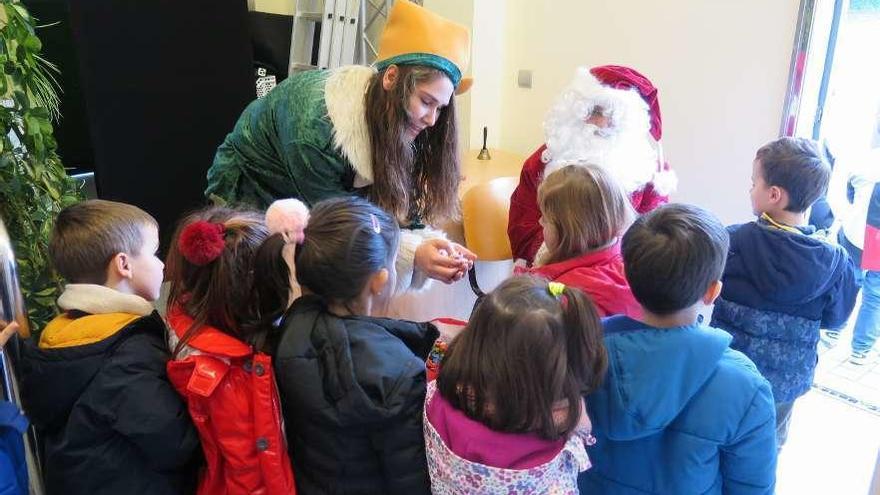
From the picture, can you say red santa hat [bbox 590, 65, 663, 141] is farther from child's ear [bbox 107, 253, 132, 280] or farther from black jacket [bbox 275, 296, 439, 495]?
child's ear [bbox 107, 253, 132, 280]

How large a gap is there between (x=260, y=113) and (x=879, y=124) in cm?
216

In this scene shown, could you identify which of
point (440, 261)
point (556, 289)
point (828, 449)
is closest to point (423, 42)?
point (440, 261)

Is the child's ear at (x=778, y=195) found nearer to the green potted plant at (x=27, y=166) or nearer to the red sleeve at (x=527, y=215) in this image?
the red sleeve at (x=527, y=215)

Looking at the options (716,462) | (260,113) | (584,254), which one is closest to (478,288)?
(584,254)

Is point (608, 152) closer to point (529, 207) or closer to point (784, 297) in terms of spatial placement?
point (529, 207)

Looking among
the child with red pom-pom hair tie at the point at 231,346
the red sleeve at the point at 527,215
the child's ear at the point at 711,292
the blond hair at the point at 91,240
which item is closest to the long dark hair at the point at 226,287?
the child with red pom-pom hair tie at the point at 231,346

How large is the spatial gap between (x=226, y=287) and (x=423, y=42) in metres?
0.69

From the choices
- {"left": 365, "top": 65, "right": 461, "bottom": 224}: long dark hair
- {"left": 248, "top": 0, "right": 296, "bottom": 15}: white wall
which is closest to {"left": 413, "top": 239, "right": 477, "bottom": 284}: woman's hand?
{"left": 365, "top": 65, "right": 461, "bottom": 224}: long dark hair

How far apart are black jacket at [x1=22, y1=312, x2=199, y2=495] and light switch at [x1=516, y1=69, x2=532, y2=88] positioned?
2.44 meters

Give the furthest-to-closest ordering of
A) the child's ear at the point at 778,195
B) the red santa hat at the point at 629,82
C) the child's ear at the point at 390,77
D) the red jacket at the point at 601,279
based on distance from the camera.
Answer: the red santa hat at the point at 629,82 → the child's ear at the point at 778,195 → the child's ear at the point at 390,77 → the red jacket at the point at 601,279

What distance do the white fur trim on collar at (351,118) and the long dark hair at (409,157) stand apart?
0.05 ft

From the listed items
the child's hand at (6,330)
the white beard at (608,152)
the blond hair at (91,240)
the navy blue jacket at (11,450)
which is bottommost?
the navy blue jacket at (11,450)

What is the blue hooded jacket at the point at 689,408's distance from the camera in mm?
942

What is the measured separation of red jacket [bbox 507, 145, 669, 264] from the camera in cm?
180
